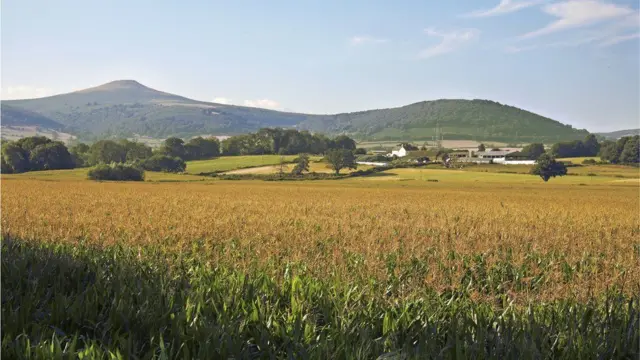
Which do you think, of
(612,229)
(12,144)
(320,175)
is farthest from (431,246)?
(12,144)

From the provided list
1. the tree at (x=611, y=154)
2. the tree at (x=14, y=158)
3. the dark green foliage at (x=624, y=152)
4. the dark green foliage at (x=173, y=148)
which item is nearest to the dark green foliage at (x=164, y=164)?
the dark green foliage at (x=173, y=148)

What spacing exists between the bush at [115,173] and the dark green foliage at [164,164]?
25607 millimetres

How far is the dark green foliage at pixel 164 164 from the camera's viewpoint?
122 metres

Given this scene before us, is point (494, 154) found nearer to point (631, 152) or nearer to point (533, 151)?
point (533, 151)

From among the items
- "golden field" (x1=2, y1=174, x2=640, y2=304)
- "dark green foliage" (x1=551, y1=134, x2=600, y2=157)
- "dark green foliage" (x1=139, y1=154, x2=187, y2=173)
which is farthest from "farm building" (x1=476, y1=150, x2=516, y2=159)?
"golden field" (x1=2, y1=174, x2=640, y2=304)

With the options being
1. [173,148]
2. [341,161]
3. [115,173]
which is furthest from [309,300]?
[173,148]

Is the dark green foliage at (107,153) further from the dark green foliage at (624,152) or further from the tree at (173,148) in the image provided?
the dark green foliage at (624,152)

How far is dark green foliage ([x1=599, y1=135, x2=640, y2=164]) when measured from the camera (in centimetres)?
12175

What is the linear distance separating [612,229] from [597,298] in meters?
13.5

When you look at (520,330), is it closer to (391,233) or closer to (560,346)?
(560,346)

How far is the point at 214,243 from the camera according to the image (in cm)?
1297

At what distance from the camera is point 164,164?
12325cm

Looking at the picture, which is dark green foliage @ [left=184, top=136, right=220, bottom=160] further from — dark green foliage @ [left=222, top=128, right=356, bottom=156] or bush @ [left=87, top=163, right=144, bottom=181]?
bush @ [left=87, top=163, right=144, bottom=181]

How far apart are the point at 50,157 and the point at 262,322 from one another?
406ft
